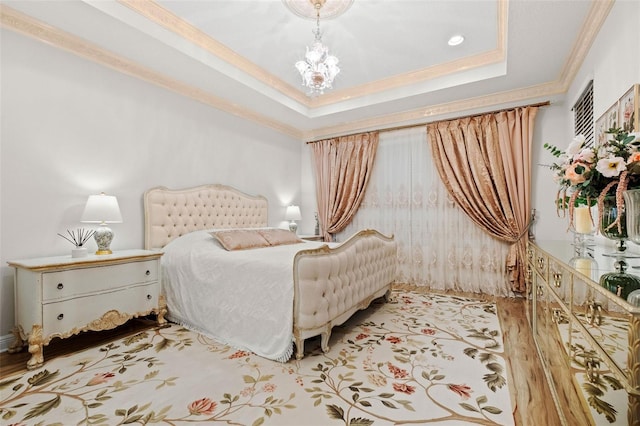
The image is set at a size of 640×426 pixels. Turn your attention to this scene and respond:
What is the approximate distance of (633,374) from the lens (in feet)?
2.53

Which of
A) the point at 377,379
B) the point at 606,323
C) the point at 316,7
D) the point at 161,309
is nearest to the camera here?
the point at 606,323

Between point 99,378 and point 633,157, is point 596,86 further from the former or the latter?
point 99,378

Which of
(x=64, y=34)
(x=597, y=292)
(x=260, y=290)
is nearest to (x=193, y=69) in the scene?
(x=64, y=34)

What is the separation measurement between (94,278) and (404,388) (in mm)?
2451

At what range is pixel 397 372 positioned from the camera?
204cm

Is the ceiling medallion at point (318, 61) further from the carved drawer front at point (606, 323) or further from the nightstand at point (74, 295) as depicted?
the carved drawer front at point (606, 323)

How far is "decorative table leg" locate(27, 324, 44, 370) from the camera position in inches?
83.1

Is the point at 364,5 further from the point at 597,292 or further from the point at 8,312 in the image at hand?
the point at 8,312

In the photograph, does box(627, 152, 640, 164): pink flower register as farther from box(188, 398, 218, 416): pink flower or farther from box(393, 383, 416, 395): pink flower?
box(188, 398, 218, 416): pink flower

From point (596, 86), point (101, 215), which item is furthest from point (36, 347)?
point (596, 86)

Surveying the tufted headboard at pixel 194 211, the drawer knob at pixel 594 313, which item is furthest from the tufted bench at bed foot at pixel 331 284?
the tufted headboard at pixel 194 211

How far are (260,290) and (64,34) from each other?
282 cm

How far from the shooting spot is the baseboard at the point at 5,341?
236 cm

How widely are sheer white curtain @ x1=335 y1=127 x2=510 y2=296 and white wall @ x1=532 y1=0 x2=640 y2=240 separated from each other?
2.18 ft
